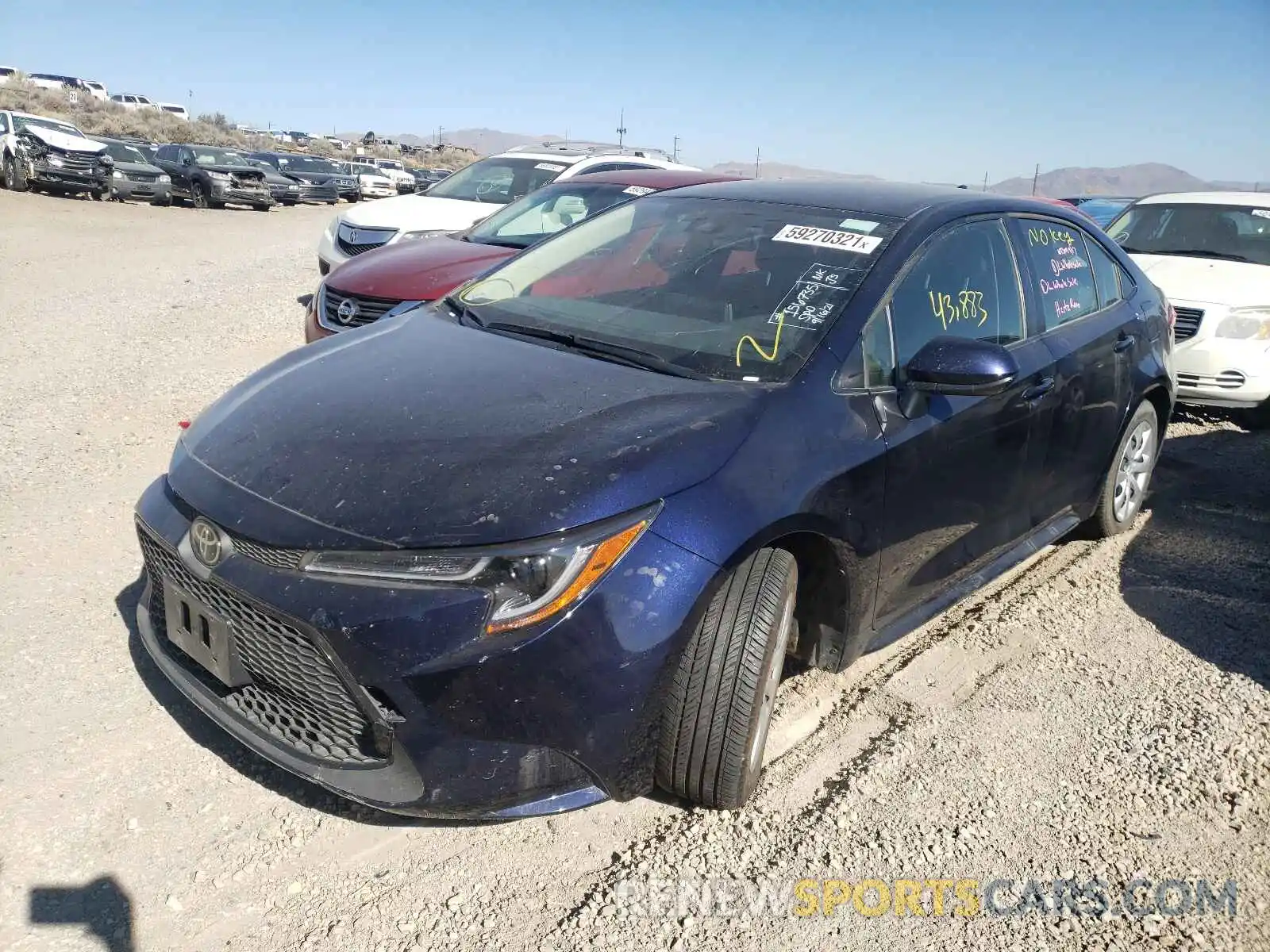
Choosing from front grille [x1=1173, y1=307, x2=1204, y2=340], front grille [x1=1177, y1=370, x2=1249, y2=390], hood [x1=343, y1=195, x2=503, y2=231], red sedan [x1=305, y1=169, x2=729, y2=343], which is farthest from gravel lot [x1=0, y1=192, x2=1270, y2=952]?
hood [x1=343, y1=195, x2=503, y2=231]

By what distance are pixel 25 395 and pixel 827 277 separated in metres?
5.16

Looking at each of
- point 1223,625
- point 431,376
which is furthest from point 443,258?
point 1223,625

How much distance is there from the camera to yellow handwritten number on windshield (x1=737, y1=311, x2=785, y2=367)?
2926 millimetres

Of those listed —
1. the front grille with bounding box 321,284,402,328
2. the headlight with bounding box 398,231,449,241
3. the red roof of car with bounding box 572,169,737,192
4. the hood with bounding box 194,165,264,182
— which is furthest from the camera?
the hood with bounding box 194,165,264,182

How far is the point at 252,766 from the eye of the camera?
2795 millimetres

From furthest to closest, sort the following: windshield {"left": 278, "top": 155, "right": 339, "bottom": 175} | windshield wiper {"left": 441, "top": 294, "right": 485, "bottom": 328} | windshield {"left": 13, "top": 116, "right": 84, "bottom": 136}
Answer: windshield {"left": 278, "top": 155, "right": 339, "bottom": 175} → windshield {"left": 13, "top": 116, "right": 84, "bottom": 136} → windshield wiper {"left": 441, "top": 294, "right": 485, "bottom": 328}

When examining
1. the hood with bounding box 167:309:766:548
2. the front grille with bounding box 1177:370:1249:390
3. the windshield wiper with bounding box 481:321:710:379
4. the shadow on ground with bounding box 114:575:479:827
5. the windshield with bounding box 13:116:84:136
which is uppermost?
the windshield with bounding box 13:116:84:136

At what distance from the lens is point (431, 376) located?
9.61ft

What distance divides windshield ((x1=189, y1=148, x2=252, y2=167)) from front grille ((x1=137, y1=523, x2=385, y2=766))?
2362cm

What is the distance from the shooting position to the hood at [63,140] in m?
19.5

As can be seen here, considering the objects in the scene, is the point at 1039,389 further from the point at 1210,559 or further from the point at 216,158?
the point at 216,158

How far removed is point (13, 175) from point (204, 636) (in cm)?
2146

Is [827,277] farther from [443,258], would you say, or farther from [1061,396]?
[443,258]

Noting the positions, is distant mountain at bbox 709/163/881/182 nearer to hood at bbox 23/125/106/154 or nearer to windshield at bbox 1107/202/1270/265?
windshield at bbox 1107/202/1270/265
